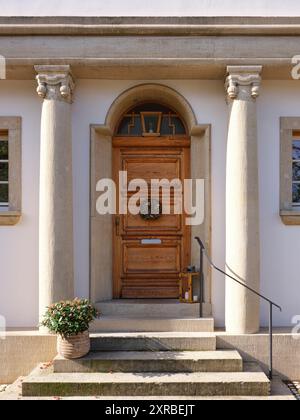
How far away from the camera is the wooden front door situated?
19.7 feet

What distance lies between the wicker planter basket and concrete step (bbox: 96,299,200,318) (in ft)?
2.76

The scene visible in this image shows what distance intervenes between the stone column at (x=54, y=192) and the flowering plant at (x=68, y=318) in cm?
44

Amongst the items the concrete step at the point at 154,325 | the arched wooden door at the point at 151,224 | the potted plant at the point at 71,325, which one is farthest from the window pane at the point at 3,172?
the concrete step at the point at 154,325

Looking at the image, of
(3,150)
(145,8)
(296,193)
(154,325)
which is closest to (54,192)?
(3,150)

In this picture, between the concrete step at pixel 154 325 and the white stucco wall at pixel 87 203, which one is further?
the white stucco wall at pixel 87 203

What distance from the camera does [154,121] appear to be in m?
6.04

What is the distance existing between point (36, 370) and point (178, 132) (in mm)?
3840

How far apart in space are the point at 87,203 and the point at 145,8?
9.06 feet

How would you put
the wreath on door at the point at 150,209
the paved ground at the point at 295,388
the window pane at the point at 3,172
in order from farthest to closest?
the wreath on door at the point at 150,209 → the window pane at the point at 3,172 → the paved ground at the point at 295,388

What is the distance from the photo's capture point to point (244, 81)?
202 inches

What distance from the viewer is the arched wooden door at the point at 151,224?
5992 millimetres

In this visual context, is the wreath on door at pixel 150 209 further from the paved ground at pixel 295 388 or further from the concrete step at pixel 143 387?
the paved ground at pixel 295 388

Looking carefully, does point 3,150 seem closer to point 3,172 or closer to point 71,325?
point 3,172

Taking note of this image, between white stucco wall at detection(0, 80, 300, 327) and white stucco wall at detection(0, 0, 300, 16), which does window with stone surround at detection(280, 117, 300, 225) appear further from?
white stucco wall at detection(0, 0, 300, 16)
